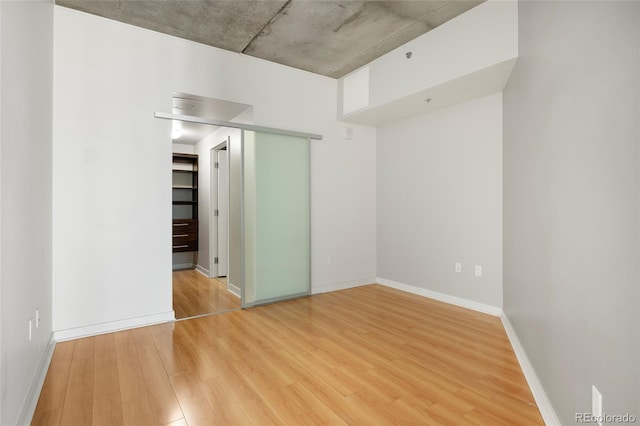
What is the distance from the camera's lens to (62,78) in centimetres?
283

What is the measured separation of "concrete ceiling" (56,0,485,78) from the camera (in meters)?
2.85

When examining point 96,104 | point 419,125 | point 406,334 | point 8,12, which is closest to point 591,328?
point 406,334

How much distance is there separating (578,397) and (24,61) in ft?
10.7

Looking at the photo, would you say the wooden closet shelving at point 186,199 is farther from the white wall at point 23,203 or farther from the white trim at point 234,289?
the white wall at point 23,203

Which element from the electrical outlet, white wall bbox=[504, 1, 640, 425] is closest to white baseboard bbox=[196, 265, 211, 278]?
white wall bbox=[504, 1, 640, 425]

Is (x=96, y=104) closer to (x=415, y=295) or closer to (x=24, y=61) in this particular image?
(x=24, y=61)

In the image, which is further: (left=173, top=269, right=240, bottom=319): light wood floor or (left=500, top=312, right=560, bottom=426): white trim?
(left=173, top=269, right=240, bottom=319): light wood floor

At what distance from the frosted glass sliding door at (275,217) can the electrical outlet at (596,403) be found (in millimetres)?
3206

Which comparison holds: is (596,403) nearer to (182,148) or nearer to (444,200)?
(444,200)

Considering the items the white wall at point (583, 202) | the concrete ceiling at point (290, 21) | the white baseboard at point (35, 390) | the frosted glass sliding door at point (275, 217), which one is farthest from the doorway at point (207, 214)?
the white wall at point (583, 202)

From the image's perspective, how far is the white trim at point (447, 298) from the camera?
138 inches

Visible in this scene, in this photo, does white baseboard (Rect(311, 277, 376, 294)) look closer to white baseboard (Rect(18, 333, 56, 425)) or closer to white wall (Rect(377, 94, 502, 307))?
white wall (Rect(377, 94, 502, 307))

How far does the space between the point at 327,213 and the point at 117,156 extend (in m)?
2.57

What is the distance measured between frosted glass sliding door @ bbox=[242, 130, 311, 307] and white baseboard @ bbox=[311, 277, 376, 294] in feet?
0.59
